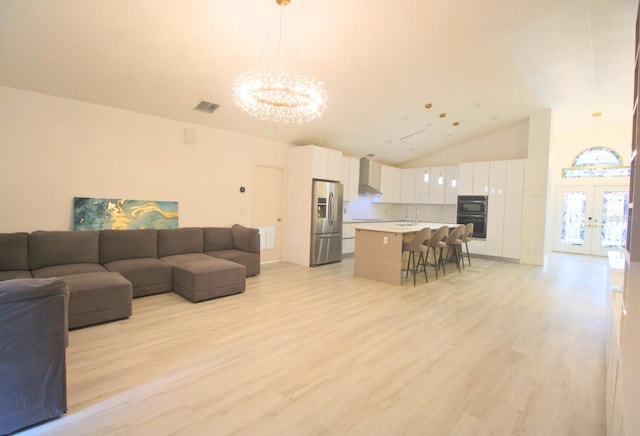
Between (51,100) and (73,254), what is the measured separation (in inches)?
81.3

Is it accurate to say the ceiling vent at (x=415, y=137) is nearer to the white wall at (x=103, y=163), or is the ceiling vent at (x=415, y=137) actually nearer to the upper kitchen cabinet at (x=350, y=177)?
the upper kitchen cabinet at (x=350, y=177)

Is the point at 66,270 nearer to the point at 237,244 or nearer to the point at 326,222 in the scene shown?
the point at 237,244

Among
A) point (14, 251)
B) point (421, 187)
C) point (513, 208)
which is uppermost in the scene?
point (421, 187)

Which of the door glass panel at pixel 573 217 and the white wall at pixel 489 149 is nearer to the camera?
A: the white wall at pixel 489 149

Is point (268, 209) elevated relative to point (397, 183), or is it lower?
lower

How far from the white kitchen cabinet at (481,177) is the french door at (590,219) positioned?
321 centimetres

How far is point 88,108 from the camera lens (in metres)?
4.28

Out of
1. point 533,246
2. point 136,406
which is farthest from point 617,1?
point 136,406

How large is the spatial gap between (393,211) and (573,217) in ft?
16.9

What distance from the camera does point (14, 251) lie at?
3.53 meters

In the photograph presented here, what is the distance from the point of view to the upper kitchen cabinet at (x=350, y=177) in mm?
7466

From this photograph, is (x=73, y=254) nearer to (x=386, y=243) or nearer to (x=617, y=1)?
(x=386, y=243)

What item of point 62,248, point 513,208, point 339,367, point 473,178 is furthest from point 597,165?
point 62,248

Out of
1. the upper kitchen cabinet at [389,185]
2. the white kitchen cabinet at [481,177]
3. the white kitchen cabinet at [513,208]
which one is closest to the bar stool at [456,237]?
the white kitchen cabinet at [513,208]
